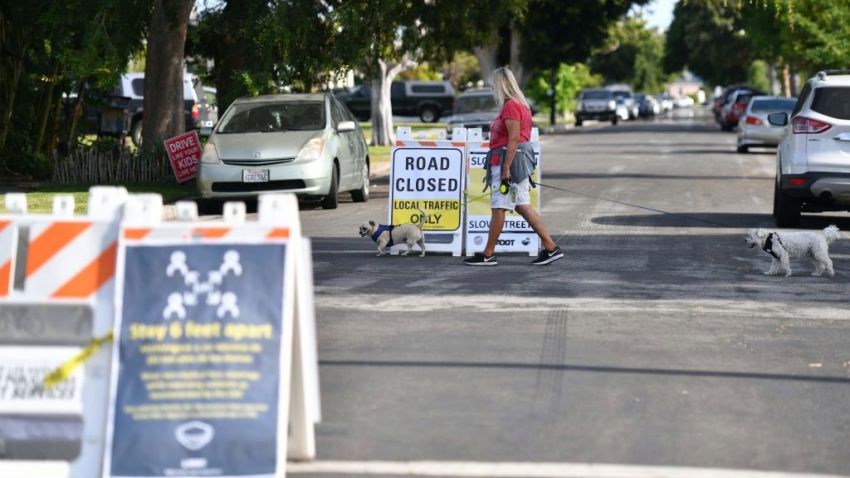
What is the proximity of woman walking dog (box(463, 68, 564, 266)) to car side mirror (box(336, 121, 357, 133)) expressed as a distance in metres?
6.67

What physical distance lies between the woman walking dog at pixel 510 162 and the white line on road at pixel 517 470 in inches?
272

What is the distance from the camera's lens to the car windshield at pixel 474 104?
38.2 metres

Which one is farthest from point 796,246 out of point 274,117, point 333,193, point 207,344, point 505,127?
point 274,117

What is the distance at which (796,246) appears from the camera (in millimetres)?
12242

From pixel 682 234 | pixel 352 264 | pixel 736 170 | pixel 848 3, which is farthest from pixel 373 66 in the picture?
pixel 352 264

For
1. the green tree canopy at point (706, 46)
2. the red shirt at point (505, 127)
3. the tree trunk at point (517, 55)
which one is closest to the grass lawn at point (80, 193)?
the red shirt at point (505, 127)

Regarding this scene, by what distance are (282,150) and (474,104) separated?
20244 mm

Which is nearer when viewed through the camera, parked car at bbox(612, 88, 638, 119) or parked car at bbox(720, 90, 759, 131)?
parked car at bbox(720, 90, 759, 131)

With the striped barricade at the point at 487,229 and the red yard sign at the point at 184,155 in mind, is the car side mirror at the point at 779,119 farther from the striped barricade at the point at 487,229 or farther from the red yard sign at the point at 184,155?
the red yard sign at the point at 184,155

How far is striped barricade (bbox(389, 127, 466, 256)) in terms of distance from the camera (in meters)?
14.1

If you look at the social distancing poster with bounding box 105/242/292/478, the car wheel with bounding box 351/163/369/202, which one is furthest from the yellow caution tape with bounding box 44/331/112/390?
the car wheel with bounding box 351/163/369/202

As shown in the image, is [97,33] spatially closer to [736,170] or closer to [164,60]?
[164,60]

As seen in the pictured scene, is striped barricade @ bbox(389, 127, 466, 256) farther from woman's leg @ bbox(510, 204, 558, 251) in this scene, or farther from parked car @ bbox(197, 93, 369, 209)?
parked car @ bbox(197, 93, 369, 209)

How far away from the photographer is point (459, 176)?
1427cm
